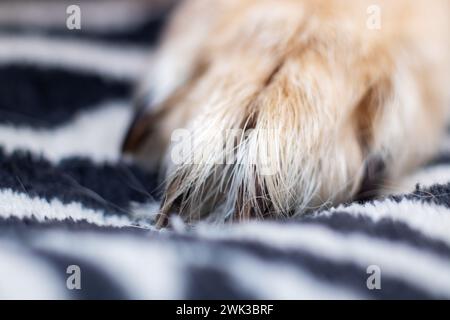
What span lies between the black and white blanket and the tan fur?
4 cm

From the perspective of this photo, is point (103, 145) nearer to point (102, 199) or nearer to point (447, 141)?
point (102, 199)

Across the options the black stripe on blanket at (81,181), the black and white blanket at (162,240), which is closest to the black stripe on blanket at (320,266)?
the black and white blanket at (162,240)

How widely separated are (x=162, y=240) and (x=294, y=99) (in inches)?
8.2

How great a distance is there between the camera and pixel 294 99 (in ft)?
2.03

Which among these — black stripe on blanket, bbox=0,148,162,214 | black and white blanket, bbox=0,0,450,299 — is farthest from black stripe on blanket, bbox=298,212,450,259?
black stripe on blanket, bbox=0,148,162,214

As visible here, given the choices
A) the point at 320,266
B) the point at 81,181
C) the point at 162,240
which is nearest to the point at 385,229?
the point at 320,266

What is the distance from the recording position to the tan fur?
593mm

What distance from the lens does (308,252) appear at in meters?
0.50

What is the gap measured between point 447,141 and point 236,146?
0.31 meters

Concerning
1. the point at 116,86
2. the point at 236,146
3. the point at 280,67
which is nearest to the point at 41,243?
the point at 236,146

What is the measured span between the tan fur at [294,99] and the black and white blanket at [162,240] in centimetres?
4

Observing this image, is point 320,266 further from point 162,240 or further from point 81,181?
point 81,181
